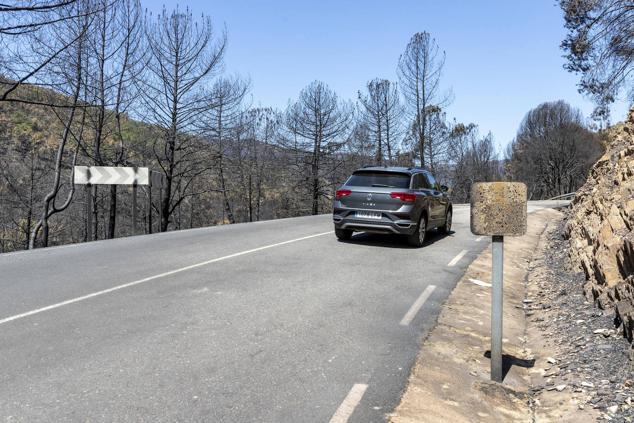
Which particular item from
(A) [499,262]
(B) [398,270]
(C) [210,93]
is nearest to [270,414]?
(A) [499,262]

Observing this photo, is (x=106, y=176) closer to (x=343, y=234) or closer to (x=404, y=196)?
(x=343, y=234)

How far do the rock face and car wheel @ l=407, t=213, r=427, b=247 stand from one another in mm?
3399

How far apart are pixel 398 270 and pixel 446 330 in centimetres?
295

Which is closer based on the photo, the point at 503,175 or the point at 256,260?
the point at 256,260

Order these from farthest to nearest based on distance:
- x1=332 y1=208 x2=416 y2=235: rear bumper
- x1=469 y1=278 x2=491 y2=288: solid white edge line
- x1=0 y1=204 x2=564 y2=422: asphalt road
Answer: x1=332 y1=208 x2=416 y2=235: rear bumper, x1=469 y1=278 x2=491 y2=288: solid white edge line, x1=0 y1=204 x2=564 y2=422: asphalt road

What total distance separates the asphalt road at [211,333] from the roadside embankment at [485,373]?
0.18m

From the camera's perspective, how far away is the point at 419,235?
10.8 meters

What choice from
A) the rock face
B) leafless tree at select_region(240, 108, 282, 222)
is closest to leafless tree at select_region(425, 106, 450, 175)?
leafless tree at select_region(240, 108, 282, 222)

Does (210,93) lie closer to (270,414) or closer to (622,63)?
(622,63)

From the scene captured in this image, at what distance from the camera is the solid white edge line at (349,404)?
10.4 feet

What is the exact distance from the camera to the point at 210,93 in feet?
77.8

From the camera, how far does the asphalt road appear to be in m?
3.34

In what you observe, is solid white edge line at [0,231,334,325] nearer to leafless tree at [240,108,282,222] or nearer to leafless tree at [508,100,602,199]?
leafless tree at [240,108,282,222]

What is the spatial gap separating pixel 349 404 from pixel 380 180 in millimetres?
7724
